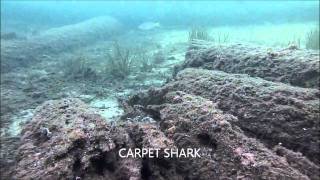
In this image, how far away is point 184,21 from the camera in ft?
104

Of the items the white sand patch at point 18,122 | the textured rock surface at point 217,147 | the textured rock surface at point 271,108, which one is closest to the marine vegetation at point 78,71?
the white sand patch at point 18,122

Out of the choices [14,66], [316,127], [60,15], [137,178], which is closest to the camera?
[137,178]

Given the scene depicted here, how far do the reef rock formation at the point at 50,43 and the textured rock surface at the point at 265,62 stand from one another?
26.4 feet

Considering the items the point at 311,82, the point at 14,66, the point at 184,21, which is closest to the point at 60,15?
the point at 184,21

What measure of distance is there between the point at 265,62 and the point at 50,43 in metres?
13.0

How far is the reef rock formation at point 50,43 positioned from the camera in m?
13.4

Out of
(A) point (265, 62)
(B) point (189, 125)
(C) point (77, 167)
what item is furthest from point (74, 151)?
(A) point (265, 62)

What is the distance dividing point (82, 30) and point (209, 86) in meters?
17.2

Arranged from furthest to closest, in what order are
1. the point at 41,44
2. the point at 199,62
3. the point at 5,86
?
1. the point at 41,44
2. the point at 5,86
3. the point at 199,62

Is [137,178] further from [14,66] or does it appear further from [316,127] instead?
[14,66]

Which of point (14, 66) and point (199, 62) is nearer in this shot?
point (199, 62)

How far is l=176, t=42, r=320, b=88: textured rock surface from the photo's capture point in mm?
5314

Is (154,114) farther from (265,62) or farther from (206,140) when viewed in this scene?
(265,62)

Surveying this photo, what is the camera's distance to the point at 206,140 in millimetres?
3684
